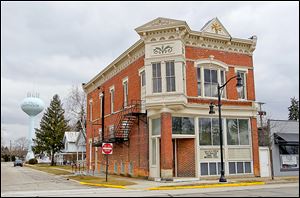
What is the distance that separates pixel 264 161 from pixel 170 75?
1002 cm

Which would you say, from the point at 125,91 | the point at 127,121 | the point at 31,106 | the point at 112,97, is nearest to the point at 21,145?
the point at 31,106

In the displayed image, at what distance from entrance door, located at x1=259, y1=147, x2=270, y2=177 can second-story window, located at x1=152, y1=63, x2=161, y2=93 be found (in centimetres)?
945

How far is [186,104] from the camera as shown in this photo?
75.1 ft

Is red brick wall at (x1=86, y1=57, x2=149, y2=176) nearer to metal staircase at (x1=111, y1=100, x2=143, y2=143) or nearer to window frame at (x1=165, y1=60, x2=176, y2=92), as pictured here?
metal staircase at (x1=111, y1=100, x2=143, y2=143)

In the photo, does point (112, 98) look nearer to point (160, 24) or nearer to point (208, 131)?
point (160, 24)

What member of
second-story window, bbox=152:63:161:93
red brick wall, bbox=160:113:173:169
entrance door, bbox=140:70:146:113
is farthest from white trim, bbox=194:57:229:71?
red brick wall, bbox=160:113:173:169

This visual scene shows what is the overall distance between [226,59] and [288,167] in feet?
32.2

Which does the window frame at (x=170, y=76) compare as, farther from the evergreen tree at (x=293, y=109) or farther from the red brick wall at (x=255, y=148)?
the evergreen tree at (x=293, y=109)

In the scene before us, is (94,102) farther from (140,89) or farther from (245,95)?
(245,95)

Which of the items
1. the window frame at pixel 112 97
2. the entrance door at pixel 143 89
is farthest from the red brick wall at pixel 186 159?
the window frame at pixel 112 97

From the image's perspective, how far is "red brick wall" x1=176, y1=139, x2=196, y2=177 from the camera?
23234mm

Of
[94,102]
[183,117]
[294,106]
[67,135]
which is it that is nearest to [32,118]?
[67,135]

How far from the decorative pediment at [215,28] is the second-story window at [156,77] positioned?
4.43 m

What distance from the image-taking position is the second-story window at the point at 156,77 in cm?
2342
